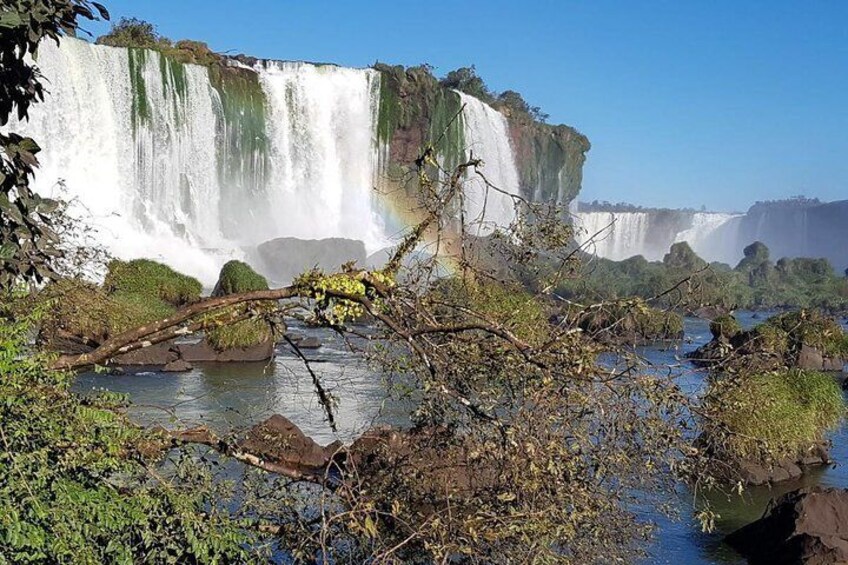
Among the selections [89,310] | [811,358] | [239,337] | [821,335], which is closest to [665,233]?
[821,335]

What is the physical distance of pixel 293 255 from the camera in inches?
1529

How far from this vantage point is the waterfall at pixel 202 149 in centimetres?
2947

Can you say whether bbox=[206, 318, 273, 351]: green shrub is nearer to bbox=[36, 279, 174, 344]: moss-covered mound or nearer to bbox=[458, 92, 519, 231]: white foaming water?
bbox=[36, 279, 174, 344]: moss-covered mound

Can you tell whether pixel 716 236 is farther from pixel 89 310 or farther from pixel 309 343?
pixel 89 310

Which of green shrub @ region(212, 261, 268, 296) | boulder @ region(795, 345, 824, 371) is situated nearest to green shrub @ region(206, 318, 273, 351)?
green shrub @ region(212, 261, 268, 296)

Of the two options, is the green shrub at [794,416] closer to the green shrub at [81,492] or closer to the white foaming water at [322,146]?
the green shrub at [81,492]

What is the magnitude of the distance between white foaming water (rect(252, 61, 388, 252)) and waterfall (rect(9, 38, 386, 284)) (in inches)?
2.1

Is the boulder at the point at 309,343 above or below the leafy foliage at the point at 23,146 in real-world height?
below

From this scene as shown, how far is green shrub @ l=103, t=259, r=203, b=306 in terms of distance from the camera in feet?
76.3

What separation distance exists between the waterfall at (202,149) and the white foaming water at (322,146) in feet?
0.18

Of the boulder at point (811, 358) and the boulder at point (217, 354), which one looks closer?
the boulder at point (217, 354)

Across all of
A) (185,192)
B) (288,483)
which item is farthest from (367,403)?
(185,192)

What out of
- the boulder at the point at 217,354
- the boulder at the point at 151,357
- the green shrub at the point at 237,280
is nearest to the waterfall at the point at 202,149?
the green shrub at the point at 237,280

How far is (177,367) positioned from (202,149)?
1845cm
